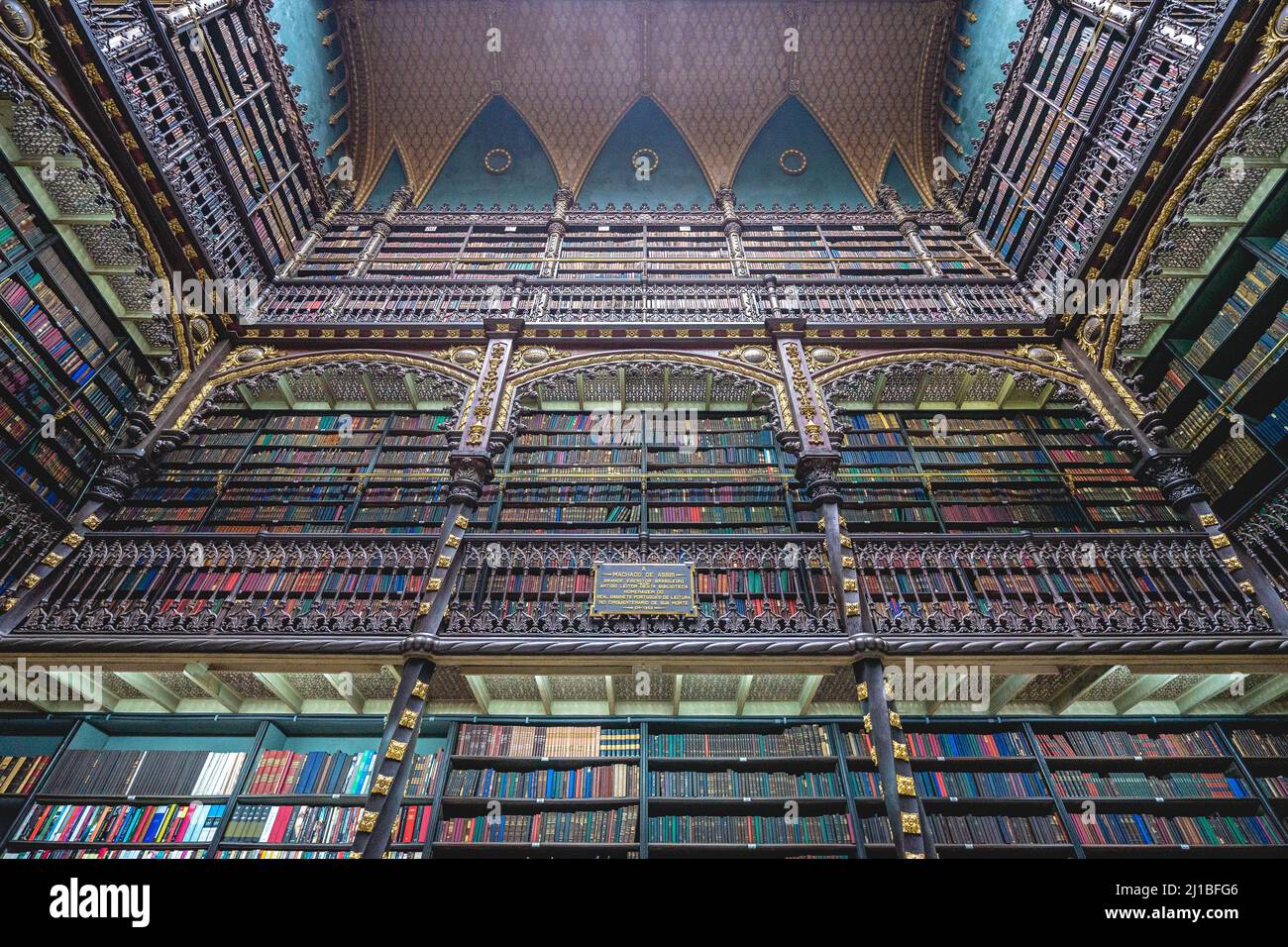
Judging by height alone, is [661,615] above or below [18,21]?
below

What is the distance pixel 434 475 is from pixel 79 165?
362cm

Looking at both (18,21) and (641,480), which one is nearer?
(18,21)

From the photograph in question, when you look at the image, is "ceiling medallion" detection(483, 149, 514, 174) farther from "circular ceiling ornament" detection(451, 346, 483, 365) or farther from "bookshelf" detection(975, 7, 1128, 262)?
"bookshelf" detection(975, 7, 1128, 262)

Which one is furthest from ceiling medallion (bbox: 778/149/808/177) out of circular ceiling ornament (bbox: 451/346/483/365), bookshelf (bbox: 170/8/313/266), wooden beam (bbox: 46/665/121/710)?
wooden beam (bbox: 46/665/121/710)

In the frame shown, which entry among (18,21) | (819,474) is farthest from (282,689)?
(18,21)

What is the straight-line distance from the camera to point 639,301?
7.17 metres

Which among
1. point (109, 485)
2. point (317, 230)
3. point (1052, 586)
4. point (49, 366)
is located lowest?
point (1052, 586)

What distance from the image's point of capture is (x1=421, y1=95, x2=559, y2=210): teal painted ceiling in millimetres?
10016

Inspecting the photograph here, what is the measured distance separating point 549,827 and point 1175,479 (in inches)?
213

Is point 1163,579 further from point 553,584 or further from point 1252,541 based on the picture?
point 553,584

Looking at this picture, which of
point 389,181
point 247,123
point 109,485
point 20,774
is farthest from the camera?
point 389,181

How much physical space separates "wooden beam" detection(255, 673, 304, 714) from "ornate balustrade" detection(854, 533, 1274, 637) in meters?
4.29

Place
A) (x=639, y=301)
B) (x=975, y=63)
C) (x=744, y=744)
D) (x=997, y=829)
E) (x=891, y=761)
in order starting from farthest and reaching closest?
(x=975, y=63)
(x=639, y=301)
(x=744, y=744)
(x=997, y=829)
(x=891, y=761)

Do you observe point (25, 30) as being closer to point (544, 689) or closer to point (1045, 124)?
point (544, 689)
